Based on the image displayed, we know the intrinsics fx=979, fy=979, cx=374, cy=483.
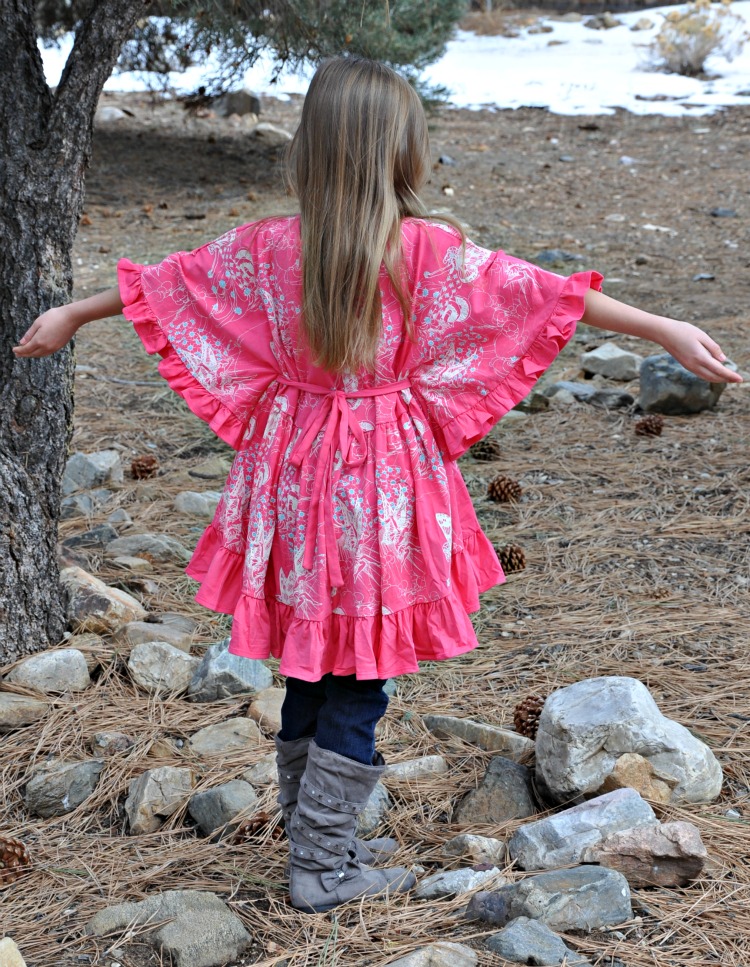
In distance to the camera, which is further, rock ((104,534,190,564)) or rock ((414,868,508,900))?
rock ((104,534,190,564))

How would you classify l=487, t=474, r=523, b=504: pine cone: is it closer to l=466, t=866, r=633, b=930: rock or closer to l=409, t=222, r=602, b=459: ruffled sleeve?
l=409, t=222, r=602, b=459: ruffled sleeve

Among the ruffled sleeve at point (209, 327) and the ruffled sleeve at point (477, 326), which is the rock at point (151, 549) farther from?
the ruffled sleeve at point (477, 326)

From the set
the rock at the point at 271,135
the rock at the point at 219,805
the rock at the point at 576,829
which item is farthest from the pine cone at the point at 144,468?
the rock at the point at 271,135

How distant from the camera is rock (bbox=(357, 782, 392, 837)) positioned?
218 centimetres

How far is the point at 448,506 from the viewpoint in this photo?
181 centimetres

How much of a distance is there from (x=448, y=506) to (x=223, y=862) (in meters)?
0.91

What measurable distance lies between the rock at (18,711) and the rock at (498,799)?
3.54ft

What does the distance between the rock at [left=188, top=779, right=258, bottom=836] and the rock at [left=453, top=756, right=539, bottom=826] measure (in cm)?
47

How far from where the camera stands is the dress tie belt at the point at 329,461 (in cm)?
176

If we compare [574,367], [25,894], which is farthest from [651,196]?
[25,894]

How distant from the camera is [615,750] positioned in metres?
2.14

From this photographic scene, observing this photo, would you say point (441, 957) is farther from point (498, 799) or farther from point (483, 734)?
point (483, 734)

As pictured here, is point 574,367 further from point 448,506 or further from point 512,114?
point 512,114

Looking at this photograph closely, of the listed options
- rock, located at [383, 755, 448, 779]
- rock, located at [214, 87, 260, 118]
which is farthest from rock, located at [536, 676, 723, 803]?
rock, located at [214, 87, 260, 118]
